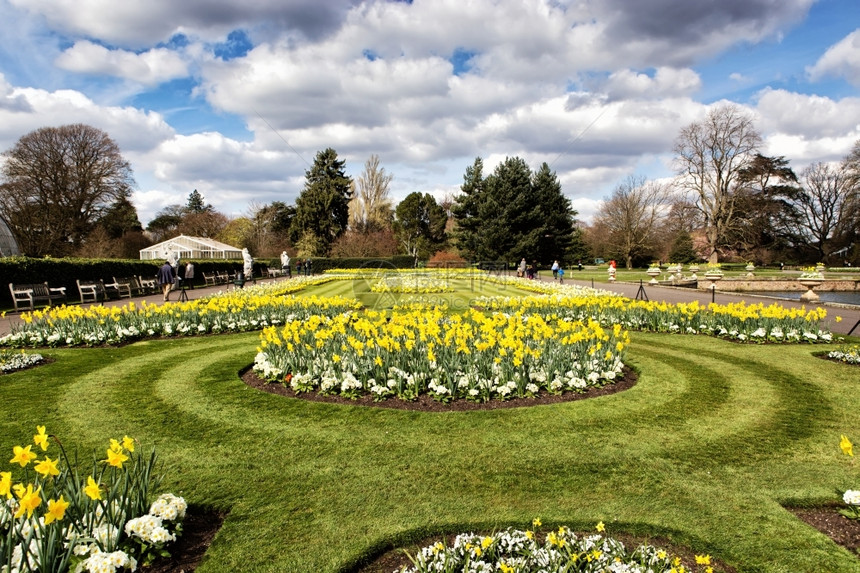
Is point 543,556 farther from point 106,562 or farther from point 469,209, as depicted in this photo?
point 469,209

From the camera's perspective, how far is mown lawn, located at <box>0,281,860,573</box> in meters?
3.08

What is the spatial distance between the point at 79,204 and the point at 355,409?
4691cm

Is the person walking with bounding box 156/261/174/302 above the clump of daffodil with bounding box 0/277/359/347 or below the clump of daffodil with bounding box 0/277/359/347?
above

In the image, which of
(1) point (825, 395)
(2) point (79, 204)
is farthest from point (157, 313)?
(2) point (79, 204)

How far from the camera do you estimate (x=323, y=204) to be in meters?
50.8

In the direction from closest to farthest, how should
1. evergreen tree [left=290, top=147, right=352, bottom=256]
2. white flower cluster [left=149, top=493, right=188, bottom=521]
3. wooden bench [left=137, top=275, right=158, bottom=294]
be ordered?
white flower cluster [left=149, top=493, right=188, bottom=521] → wooden bench [left=137, top=275, right=158, bottom=294] → evergreen tree [left=290, top=147, right=352, bottom=256]

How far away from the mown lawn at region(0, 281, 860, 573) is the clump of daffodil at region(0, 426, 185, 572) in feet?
1.26

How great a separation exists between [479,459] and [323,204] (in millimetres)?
49156

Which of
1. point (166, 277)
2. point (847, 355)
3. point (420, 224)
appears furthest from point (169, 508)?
point (420, 224)

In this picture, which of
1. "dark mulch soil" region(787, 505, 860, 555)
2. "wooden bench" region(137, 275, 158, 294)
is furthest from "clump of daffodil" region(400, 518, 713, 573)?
"wooden bench" region(137, 275, 158, 294)

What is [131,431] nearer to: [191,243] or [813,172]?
[191,243]

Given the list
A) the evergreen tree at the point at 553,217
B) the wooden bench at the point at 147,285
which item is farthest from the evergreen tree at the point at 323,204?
the wooden bench at the point at 147,285

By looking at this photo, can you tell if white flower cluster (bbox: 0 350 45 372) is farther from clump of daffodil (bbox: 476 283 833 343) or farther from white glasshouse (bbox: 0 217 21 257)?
white glasshouse (bbox: 0 217 21 257)

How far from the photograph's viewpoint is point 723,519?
3.23 meters
